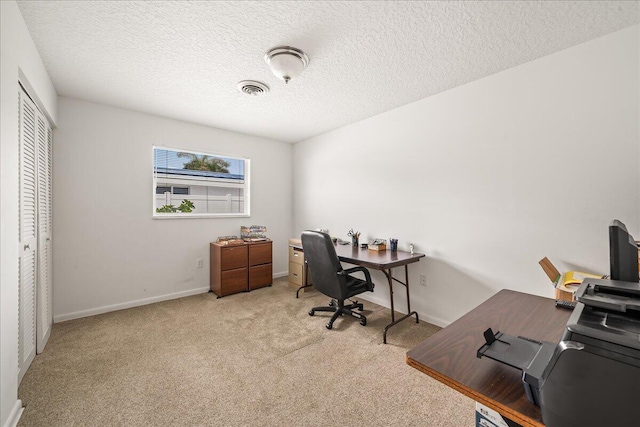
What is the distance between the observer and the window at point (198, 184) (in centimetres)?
366

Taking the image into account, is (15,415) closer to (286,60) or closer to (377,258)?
(377,258)

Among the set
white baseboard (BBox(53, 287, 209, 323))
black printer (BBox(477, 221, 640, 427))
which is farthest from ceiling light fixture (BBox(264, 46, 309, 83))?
white baseboard (BBox(53, 287, 209, 323))

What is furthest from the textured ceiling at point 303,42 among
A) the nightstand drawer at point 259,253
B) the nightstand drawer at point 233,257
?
the nightstand drawer at point 259,253

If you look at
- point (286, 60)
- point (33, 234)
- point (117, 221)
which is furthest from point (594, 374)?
point (117, 221)

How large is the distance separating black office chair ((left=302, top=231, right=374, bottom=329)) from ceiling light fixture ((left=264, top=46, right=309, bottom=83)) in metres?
1.42

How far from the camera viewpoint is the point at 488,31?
1.83 m

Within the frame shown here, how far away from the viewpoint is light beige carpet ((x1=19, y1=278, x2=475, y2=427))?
1.62 m

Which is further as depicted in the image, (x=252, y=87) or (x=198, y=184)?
(x=198, y=184)

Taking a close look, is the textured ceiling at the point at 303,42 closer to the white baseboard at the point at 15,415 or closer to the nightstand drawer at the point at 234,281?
the nightstand drawer at the point at 234,281

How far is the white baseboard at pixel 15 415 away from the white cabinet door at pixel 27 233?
0.36 m

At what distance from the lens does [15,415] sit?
5.16 ft

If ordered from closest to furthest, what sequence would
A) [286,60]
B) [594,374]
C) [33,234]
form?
[594,374], [286,60], [33,234]

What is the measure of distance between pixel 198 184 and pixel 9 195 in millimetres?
2435

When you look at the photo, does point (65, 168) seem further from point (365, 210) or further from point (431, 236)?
point (431, 236)
